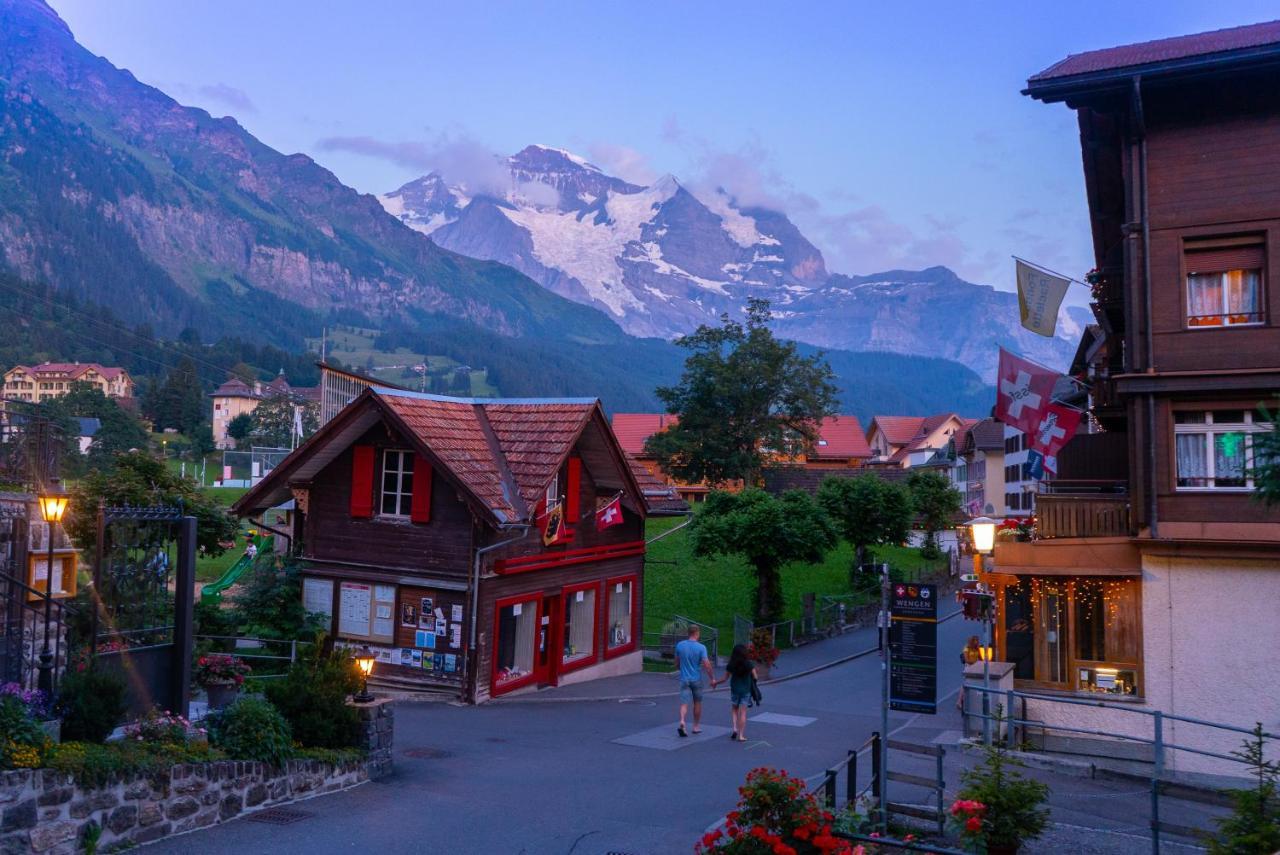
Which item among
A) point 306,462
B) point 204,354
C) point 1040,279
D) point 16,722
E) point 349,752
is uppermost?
point 204,354

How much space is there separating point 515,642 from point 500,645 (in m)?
0.68

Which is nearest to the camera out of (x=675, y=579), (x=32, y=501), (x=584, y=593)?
(x=32, y=501)

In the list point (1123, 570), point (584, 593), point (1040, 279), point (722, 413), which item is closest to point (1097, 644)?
point (1123, 570)

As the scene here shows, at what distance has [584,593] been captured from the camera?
89.7 ft

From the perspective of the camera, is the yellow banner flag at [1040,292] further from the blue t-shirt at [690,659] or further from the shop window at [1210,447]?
the blue t-shirt at [690,659]

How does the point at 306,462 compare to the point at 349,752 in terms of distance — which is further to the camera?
the point at 306,462

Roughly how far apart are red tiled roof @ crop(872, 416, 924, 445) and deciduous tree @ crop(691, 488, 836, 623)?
107271 mm

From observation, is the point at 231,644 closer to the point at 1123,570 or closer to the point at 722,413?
the point at 1123,570

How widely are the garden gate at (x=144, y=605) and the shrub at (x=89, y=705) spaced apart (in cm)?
Result: 91

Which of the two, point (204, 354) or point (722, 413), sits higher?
point (204, 354)

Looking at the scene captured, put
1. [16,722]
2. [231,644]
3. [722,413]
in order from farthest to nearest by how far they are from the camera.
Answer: [722,413] < [231,644] < [16,722]

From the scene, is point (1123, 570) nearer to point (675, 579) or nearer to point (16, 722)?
point (16, 722)

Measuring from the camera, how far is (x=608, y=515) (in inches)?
1046

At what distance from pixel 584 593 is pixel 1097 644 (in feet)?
41.5
